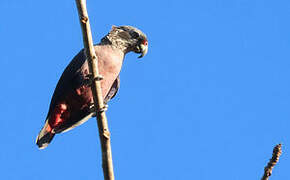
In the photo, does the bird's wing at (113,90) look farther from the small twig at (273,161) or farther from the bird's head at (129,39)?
the small twig at (273,161)

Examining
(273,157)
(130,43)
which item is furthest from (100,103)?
(130,43)

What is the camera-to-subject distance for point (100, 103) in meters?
5.10

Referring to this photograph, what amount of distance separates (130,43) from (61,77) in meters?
1.50

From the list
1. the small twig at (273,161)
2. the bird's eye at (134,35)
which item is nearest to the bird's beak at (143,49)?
the bird's eye at (134,35)

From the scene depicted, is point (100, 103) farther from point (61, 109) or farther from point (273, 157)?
point (61, 109)

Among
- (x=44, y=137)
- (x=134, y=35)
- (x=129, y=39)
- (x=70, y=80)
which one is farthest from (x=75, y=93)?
(x=134, y=35)

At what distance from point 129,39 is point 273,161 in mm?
5732

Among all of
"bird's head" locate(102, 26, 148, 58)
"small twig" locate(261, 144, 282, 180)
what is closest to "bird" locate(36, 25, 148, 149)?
"bird's head" locate(102, 26, 148, 58)

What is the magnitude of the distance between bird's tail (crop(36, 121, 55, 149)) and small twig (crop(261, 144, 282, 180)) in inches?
201

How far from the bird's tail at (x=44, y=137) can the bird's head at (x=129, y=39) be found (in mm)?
2065

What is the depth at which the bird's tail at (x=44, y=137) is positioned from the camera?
7668 millimetres

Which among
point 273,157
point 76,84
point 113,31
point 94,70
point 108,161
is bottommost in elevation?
point 273,157

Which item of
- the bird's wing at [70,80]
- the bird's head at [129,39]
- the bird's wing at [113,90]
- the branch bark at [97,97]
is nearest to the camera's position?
the branch bark at [97,97]

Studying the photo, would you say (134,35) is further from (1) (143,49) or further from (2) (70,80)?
(2) (70,80)
